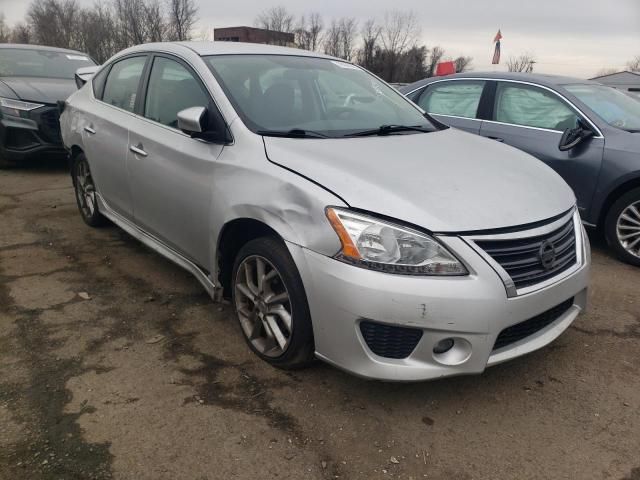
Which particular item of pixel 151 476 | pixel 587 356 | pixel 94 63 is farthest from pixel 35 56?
pixel 587 356

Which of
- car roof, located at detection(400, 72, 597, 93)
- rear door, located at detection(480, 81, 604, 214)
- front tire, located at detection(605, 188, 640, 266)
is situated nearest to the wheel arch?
rear door, located at detection(480, 81, 604, 214)

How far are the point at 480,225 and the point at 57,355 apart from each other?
7.49 ft

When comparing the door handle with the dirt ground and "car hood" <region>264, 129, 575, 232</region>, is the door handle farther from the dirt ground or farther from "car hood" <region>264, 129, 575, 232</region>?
"car hood" <region>264, 129, 575, 232</region>

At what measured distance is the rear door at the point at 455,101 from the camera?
17.9 feet

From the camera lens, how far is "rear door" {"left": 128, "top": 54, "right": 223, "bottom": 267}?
302 centimetres

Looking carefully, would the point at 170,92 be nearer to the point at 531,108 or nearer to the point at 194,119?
the point at 194,119

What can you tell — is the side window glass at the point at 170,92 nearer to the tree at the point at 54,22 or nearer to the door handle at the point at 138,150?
the door handle at the point at 138,150

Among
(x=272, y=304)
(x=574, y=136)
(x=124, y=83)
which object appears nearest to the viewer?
(x=272, y=304)

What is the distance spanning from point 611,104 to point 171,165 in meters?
4.07

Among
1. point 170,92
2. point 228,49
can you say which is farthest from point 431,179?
point 170,92

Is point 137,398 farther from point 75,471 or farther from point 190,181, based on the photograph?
point 190,181

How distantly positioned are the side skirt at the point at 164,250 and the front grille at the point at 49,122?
3.12 metres

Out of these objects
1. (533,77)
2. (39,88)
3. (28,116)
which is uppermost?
(533,77)

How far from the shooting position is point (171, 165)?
3.23m
